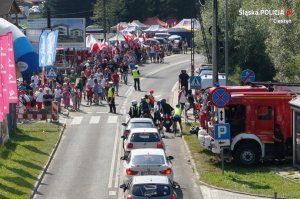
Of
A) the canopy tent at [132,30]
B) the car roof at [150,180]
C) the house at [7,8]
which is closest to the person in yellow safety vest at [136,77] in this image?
the house at [7,8]

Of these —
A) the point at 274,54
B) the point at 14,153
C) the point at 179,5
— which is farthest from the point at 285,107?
the point at 179,5

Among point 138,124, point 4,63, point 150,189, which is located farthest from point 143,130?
point 150,189

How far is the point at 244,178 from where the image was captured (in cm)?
2880

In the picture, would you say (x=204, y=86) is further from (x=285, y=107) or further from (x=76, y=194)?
(x=76, y=194)

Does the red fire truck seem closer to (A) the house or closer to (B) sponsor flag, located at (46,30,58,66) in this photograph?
(B) sponsor flag, located at (46,30,58,66)

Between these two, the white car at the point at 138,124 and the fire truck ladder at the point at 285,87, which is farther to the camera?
the white car at the point at 138,124

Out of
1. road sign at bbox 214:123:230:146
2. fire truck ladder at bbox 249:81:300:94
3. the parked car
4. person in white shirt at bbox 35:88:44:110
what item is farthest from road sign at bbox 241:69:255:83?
the parked car

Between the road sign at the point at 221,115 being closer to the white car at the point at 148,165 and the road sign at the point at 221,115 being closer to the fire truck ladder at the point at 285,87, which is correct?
the white car at the point at 148,165

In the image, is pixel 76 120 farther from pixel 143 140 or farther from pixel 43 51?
pixel 143 140

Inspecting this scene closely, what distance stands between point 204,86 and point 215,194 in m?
18.6

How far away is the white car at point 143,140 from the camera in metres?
30.8

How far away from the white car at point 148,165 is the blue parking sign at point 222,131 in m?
2.31

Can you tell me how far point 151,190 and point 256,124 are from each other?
9.14 metres

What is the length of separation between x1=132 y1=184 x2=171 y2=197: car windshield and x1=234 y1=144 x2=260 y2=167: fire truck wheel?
27.5ft
